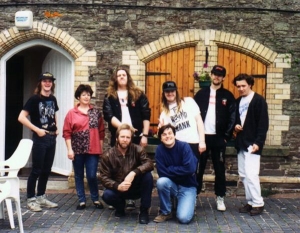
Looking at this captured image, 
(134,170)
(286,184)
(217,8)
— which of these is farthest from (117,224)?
(217,8)

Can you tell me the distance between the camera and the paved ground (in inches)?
279

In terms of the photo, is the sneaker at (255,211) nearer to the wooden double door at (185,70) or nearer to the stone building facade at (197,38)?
the stone building facade at (197,38)

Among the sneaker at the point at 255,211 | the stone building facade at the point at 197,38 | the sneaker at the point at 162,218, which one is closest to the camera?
the sneaker at the point at 162,218

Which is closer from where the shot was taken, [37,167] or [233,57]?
[37,167]

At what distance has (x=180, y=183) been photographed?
7629 millimetres

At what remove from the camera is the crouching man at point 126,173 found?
739 centimetres

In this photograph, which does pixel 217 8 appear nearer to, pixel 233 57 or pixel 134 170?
pixel 233 57

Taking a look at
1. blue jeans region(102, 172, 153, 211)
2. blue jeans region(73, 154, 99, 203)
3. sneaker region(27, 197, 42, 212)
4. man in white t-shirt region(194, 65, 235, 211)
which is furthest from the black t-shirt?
man in white t-shirt region(194, 65, 235, 211)

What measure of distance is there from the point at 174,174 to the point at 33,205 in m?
2.06

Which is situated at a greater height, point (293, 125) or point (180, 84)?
point (180, 84)

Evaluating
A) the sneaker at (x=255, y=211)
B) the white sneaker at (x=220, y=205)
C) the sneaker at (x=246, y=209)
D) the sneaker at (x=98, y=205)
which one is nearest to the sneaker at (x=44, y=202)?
the sneaker at (x=98, y=205)

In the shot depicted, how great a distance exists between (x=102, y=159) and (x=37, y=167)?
41.3 inches

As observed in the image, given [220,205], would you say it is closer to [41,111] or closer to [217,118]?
[217,118]

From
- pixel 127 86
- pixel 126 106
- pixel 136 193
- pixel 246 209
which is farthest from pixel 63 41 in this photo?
pixel 246 209
